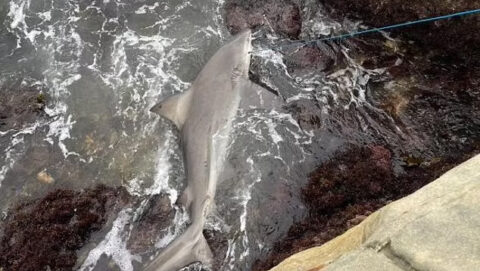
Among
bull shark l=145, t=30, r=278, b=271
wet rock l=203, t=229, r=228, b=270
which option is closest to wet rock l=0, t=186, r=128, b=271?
bull shark l=145, t=30, r=278, b=271

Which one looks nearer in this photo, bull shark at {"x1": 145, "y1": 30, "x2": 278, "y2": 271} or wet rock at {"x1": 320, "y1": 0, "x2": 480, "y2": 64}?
bull shark at {"x1": 145, "y1": 30, "x2": 278, "y2": 271}

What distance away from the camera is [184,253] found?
19.4ft

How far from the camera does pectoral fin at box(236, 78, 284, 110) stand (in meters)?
7.61

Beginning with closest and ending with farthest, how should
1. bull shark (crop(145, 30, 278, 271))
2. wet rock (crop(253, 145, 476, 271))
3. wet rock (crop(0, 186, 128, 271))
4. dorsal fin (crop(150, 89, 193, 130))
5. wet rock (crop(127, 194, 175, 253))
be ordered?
bull shark (crop(145, 30, 278, 271))
wet rock (crop(253, 145, 476, 271))
wet rock (crop(0, 186, 128, 271))
wet rock (crop(127, 194, 175, 253))
dorsal fin (crop(150, 89, 193, 130))

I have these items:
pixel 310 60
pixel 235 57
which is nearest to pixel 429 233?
pixel 235 57

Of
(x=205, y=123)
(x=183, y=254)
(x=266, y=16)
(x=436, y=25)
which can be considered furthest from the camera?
(x=266, y=16)

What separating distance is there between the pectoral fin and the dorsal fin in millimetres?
883

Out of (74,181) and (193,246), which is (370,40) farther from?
(74,181)

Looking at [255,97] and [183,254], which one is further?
[255,97]

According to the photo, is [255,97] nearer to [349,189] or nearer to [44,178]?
[349,189]

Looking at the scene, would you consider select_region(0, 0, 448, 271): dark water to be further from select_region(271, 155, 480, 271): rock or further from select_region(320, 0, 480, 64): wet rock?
select_region(271, 155, 480, 271): rock

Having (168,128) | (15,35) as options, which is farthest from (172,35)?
(15,35)

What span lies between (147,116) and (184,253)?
294 centimetres

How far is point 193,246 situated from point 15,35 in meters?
5.89
